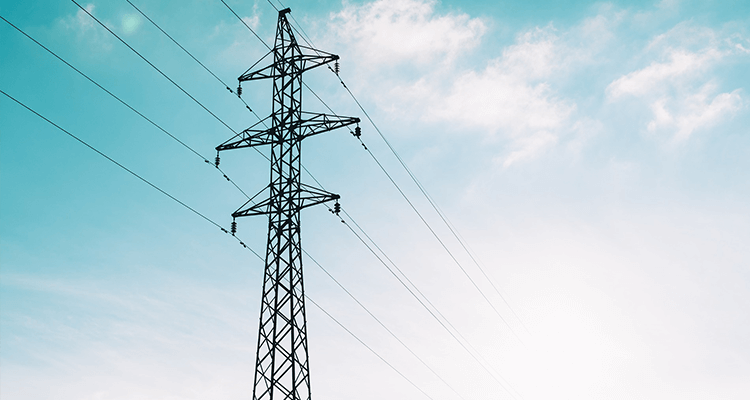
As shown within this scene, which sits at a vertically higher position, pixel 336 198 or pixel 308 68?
pixel 308 68

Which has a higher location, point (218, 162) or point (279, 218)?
point (218, 162)

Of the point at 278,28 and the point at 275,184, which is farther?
the point at 278,28

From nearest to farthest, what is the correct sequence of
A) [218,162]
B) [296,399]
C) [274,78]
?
[296,399], [218,162], [274,78]

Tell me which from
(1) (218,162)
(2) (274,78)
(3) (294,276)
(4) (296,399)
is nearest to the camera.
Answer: (4) (296,399)

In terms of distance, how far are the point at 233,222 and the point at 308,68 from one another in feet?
26.3

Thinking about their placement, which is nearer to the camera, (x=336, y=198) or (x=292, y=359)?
(x=292, y=359)

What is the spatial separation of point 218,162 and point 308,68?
6128 mm

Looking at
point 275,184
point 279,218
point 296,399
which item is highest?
point 275,184

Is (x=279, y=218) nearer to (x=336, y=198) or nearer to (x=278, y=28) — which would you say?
(x=336, y=198)

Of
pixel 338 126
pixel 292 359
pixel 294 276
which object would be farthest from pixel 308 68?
pixel 292 359

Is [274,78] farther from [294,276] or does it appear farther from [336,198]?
[294,276]

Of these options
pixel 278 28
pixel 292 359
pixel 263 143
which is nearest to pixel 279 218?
pixel 263 143

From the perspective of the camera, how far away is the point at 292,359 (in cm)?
2316

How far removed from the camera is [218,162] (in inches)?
1045
